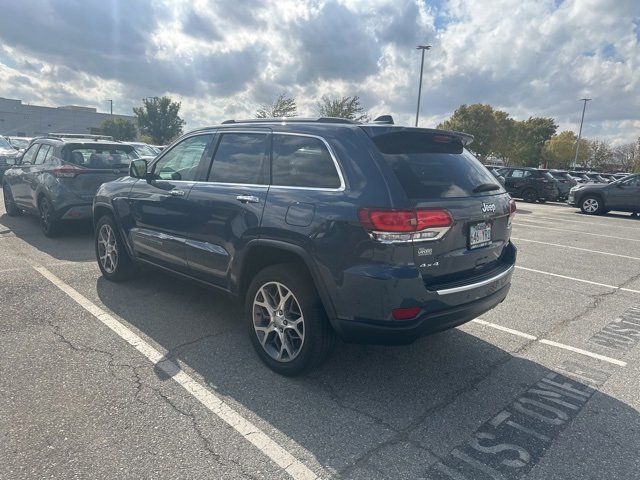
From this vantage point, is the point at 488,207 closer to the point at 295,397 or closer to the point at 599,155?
the point at 295,397

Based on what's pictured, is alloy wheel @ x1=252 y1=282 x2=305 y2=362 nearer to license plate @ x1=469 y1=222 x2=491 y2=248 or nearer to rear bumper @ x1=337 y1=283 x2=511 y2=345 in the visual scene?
rear bumper @ x1=337 y1=283 x2=511 y2=345

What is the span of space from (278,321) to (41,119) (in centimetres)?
8050

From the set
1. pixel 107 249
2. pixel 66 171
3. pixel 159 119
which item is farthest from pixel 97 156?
pixel 159 119

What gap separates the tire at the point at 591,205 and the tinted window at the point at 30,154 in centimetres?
1728

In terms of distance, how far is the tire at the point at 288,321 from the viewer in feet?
10.1

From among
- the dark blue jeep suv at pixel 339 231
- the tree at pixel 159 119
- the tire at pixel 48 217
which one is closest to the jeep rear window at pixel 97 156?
the tire at pixel 48 217

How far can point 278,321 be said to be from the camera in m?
3.33

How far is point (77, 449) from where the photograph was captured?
2.46 m

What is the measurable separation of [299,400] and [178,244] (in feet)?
6.32

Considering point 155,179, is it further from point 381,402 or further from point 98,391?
point 381,402

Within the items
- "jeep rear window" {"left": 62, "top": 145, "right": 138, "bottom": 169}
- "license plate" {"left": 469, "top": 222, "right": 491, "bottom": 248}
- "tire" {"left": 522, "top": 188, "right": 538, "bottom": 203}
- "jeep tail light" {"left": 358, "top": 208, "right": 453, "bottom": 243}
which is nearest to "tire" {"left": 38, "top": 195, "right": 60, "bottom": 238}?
"jeep rear window" {"left": 62, "top": 145, "right": 138, "bottom": 169}

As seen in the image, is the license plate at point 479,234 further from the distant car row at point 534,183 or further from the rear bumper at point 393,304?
the distant car row at point 534,183

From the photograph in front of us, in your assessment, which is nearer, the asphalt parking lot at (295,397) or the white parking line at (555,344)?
the asphalt parking lot at (295,397)

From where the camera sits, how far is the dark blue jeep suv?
9.04 feet
